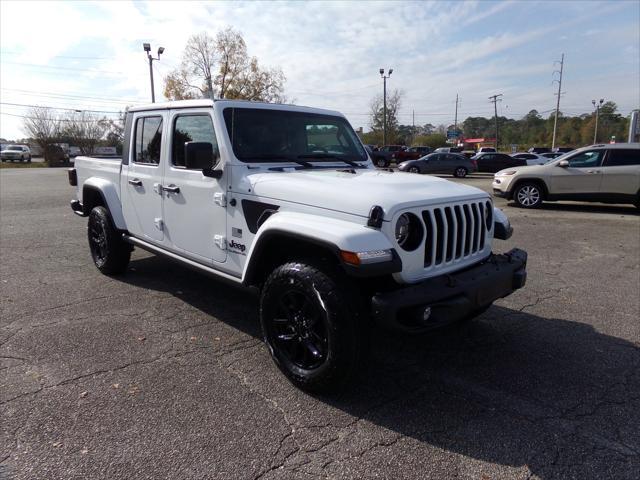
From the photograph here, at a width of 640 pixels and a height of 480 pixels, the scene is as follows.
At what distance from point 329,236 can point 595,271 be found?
5.08m

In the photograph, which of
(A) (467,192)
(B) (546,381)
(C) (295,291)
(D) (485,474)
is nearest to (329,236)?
(C) (295,291)

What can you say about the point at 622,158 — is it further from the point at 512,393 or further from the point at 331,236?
the point at 331,236

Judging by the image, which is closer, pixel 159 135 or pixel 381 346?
pixel 381 346

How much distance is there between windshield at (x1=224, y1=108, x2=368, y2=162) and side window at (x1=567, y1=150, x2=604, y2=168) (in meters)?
9.33

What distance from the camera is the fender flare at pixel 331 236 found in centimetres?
263

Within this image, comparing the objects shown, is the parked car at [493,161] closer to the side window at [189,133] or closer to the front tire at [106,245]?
the front tire at [106,245]

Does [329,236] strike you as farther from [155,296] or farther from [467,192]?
[155,296]

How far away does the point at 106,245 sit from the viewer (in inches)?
216

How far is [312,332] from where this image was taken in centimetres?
302

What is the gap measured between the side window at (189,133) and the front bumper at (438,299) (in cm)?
193

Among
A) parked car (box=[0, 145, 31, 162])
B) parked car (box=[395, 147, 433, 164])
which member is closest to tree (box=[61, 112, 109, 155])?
parked car (box=[0, 145, 31, 162])

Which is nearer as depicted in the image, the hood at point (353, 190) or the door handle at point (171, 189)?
the hood at point (353, 190)

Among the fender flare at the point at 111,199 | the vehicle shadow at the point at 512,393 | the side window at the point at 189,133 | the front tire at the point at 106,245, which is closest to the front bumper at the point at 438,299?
the vehicle shadow at the point at 512,393

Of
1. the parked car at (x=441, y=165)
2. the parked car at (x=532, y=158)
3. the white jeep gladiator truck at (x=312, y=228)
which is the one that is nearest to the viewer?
the white jeep gladiator truck at (x=312, y=228)
